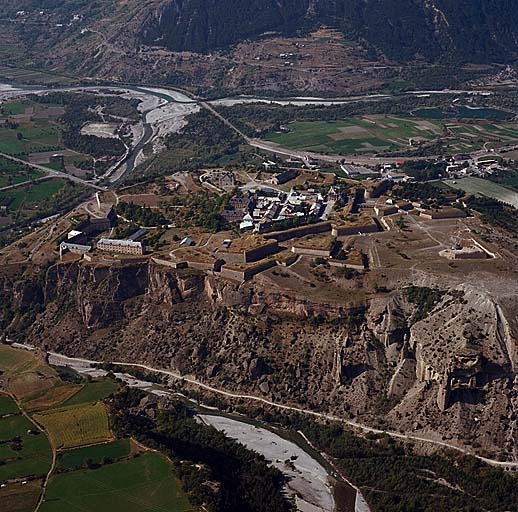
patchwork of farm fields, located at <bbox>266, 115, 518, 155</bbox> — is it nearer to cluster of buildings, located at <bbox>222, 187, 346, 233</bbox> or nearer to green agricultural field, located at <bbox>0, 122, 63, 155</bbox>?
green agricultural field, located at <bbox>0, 122, 63, 155</bbox>

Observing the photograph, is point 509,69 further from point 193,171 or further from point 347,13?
point 193,171

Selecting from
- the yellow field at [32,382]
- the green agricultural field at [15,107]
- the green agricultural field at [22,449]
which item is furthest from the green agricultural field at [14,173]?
the green agricultural field at [22,449]

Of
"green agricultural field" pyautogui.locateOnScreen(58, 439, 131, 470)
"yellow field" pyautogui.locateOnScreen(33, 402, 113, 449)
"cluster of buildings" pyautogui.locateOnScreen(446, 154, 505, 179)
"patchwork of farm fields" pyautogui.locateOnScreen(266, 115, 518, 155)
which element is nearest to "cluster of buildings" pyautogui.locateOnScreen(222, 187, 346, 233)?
"yellow field" pyautogui.locateOnScreen(33, 402, 113, 449)

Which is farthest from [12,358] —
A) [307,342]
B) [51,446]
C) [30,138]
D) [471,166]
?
[30,138]

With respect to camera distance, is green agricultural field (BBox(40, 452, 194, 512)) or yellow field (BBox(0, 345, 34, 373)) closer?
green agricultural field (BBox(40, 452, 194, 512))

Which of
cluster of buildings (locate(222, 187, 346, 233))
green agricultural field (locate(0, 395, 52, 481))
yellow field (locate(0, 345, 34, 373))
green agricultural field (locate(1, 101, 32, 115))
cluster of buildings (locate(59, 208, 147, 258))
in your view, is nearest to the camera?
green agricultural field (locate(0, 395, 52, 481))

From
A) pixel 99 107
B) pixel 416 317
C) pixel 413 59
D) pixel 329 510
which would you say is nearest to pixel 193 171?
pixel 416 317

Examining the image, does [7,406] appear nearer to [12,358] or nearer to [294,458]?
[12,358]
